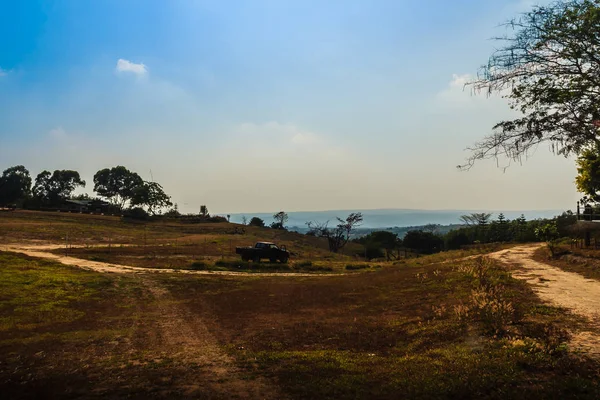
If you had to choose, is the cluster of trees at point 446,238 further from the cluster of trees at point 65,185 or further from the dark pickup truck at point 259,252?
the cluster of trees at point 65,185

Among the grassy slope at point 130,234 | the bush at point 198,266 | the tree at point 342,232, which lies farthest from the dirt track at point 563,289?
the tree at point 342,232

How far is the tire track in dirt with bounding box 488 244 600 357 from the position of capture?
8.39 m

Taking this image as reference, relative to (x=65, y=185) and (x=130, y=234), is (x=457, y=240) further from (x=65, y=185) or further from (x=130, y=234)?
(x=65, y=185)

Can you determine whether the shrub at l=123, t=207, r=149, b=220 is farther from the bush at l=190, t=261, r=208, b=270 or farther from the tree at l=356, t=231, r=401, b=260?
the bush at l=190, t=261, r=208, b=270

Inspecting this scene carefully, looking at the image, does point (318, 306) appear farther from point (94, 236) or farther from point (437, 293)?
point (94, 236)

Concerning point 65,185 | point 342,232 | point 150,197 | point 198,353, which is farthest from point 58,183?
point 198,353

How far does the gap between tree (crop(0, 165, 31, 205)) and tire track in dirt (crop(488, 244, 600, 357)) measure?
4371 inches

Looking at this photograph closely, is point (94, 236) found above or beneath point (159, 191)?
beneath

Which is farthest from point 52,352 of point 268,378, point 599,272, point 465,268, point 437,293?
point 599,272

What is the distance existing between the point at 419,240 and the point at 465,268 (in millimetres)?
47305

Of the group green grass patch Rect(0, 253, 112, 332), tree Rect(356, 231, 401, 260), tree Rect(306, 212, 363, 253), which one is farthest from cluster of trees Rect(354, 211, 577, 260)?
green grass patch Rect(0, 253, 112, 332)

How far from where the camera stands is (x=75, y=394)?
7.06 meters

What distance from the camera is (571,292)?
1349cm

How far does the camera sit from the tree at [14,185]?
322ft
